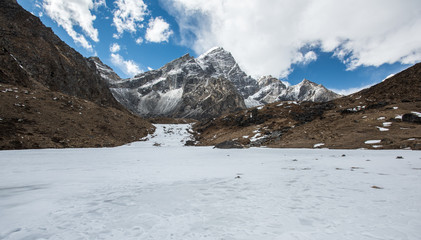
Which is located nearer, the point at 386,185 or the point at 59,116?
the point at 386,185

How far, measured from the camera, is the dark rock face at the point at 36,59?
134ft

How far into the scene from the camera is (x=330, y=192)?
18.0ft

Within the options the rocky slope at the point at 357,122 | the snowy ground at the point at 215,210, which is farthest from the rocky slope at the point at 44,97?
the rocky slope at the point at 357,122

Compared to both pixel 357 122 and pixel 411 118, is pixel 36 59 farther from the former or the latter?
pixel 411 118

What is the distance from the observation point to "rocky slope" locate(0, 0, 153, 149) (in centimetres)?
2335

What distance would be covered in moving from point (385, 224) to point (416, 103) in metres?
39.4

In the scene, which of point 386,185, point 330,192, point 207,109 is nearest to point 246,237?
point 330,192

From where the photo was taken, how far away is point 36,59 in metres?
52.8

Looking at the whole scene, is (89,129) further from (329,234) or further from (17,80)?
(329,234)

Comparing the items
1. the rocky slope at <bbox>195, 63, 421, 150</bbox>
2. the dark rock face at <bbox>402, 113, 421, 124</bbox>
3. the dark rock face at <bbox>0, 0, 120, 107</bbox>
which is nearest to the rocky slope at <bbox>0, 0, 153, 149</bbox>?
the dark rock face at <bbox>0, 0, 120, 107</bbox>

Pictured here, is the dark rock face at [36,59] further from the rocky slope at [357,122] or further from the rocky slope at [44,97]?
the rocky slope at [357,122]

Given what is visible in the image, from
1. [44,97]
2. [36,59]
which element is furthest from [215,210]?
[36,59]

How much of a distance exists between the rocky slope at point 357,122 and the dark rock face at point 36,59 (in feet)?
156

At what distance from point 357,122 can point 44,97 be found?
5030cm
